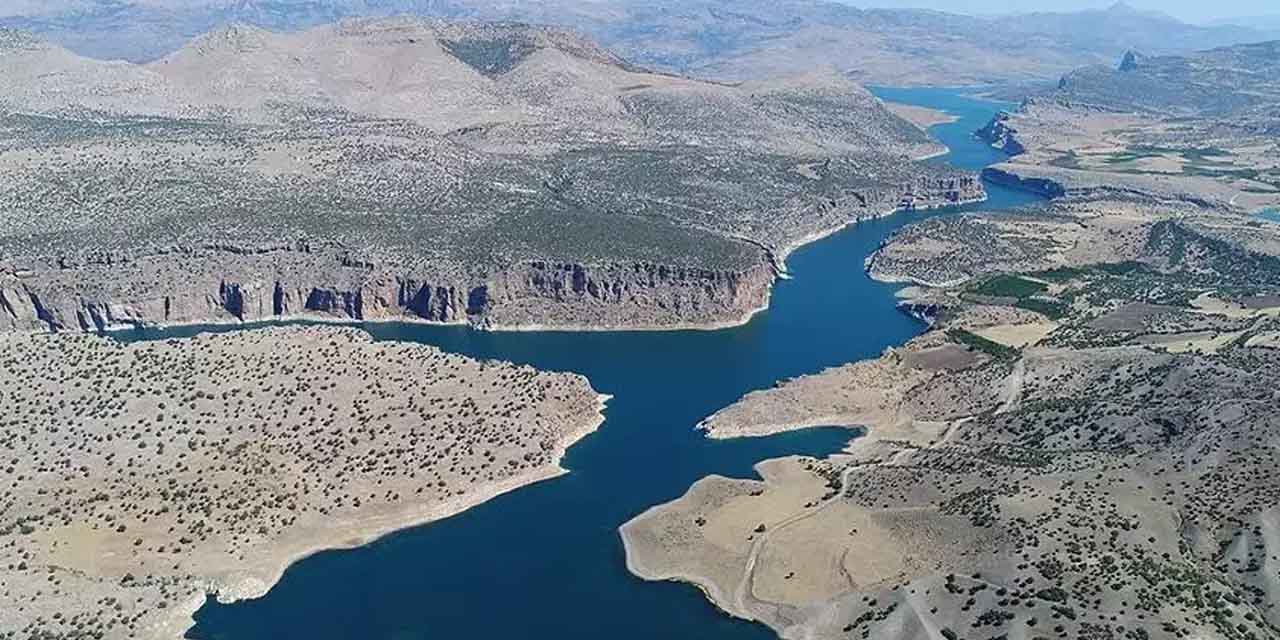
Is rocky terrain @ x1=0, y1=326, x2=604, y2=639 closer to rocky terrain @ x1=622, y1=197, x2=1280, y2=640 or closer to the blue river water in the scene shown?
the blue river water

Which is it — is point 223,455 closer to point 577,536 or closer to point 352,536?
point 352,536

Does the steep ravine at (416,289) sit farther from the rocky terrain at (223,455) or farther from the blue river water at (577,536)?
the rocky terrain at (223,455)

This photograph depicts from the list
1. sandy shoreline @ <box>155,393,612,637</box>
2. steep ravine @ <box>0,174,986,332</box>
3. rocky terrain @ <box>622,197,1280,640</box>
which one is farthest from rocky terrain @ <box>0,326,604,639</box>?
steep ravine @ <box>0,174,986,332</box>

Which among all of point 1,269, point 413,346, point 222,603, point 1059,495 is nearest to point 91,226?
point 1,269

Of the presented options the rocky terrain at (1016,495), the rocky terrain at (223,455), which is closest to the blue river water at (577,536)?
the rocky terrain at (223,455)

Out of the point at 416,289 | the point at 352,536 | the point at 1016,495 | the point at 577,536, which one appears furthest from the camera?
the point at 416,289

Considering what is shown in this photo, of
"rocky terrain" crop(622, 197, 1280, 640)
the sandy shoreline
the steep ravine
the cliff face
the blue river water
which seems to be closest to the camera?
"rocky terrain" crop(622, 197, 1280, 640)

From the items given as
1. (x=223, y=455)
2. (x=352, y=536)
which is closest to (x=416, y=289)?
(x=223, y=455)
